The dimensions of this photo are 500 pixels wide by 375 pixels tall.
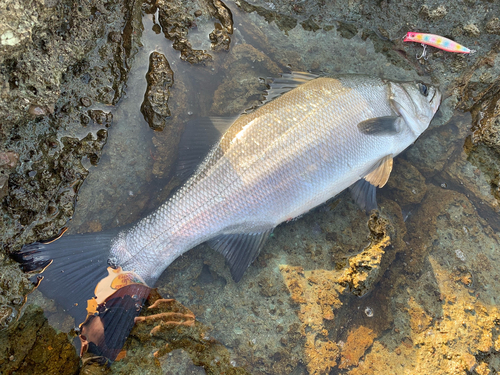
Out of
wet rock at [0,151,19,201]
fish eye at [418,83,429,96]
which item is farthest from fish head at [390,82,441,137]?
wet rock at [0,151,19,201]

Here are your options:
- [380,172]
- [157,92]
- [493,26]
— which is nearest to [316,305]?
[380,172]

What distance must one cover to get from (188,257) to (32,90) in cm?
168

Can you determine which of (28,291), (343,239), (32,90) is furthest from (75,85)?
(343,239)

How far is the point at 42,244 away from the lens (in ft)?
7.50

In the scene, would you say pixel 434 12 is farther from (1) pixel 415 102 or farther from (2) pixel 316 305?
(2) pixel 316 305

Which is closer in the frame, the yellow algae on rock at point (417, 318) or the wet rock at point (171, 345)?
the wet rock at point (171, 345)

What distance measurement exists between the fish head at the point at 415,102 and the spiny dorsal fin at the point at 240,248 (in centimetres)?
163

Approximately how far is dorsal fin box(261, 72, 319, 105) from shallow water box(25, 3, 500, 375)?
23cm

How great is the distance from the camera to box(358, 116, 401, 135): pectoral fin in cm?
257

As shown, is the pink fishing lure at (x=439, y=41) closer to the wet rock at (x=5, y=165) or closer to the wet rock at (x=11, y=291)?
the wet rock at (x=5, y=165)

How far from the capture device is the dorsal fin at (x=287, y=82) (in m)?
2.79

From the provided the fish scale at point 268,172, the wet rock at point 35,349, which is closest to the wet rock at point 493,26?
the fish scale at point 268,172

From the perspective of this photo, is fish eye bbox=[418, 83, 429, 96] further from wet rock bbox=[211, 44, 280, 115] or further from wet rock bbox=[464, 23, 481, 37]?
wet rock bbox=[211, 44, 280, 115]

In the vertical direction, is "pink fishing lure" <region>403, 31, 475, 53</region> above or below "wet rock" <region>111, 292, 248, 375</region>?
above
